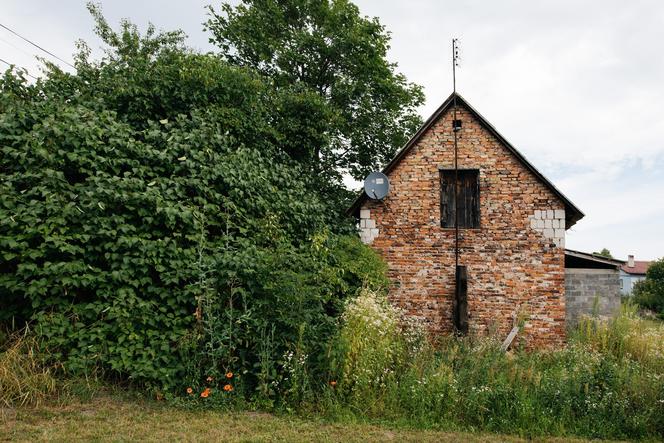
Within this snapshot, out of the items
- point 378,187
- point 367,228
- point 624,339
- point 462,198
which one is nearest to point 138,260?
point 367,228

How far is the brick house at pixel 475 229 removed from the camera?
9352mm

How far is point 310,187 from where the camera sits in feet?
44.4

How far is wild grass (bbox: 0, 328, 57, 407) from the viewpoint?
4.78m

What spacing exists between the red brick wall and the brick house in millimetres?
23

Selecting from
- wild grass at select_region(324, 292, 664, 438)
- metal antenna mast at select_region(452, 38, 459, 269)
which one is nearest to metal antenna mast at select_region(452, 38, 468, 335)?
metal antenna mast at select_region(452, 38, 459, 269)

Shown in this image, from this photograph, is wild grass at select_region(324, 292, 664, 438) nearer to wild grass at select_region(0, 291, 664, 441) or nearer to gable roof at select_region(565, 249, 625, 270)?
wild grass at select_region(0, 291, 664, 441)

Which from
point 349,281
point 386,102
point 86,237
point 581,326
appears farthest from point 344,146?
point 86,237

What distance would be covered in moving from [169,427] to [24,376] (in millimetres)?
2011

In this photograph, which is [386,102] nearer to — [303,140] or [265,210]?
[303,140]

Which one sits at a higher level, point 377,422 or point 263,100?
point 263,100

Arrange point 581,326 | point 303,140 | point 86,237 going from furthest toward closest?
point 303,140
point 581,326
point 86,237

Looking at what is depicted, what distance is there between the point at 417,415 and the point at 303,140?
1037 centimetres

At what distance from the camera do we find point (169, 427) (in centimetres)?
451

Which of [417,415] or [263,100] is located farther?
[263,100]
